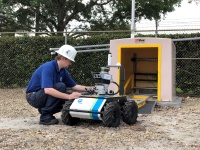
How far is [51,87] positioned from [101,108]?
83 centimetres

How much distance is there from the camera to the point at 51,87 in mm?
5539

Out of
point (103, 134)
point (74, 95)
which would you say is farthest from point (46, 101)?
point (103, 134)

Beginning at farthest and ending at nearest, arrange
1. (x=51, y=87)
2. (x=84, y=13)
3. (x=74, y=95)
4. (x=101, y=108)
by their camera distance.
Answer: (x=84, y=13)
(x=74, y=95)
(x=51, y=87)
(x=101, y=108)

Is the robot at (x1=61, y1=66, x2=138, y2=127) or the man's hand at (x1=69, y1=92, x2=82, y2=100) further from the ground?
the man's hand at (x1=69, y1=92, x2=82, y2=100)

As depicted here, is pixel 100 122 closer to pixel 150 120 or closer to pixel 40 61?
pixel 150 120

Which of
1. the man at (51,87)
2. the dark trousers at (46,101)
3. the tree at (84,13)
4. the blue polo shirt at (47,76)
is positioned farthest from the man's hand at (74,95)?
the tree at (84,13)

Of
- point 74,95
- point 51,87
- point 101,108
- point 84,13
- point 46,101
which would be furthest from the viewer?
point 84,13

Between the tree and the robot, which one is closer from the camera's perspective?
the robot

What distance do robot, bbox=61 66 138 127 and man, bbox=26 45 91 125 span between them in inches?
7.0

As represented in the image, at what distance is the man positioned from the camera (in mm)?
5559

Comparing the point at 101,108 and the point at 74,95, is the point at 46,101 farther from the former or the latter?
the point at 101,108

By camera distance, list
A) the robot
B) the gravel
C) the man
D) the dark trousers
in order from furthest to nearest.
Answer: the dark trousers, the man, the robot, the gravel

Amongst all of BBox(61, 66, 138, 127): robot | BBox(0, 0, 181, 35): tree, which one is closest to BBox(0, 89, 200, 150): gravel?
BBox(61, 66, 138, 127): robot

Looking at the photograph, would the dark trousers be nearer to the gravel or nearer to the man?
the man
